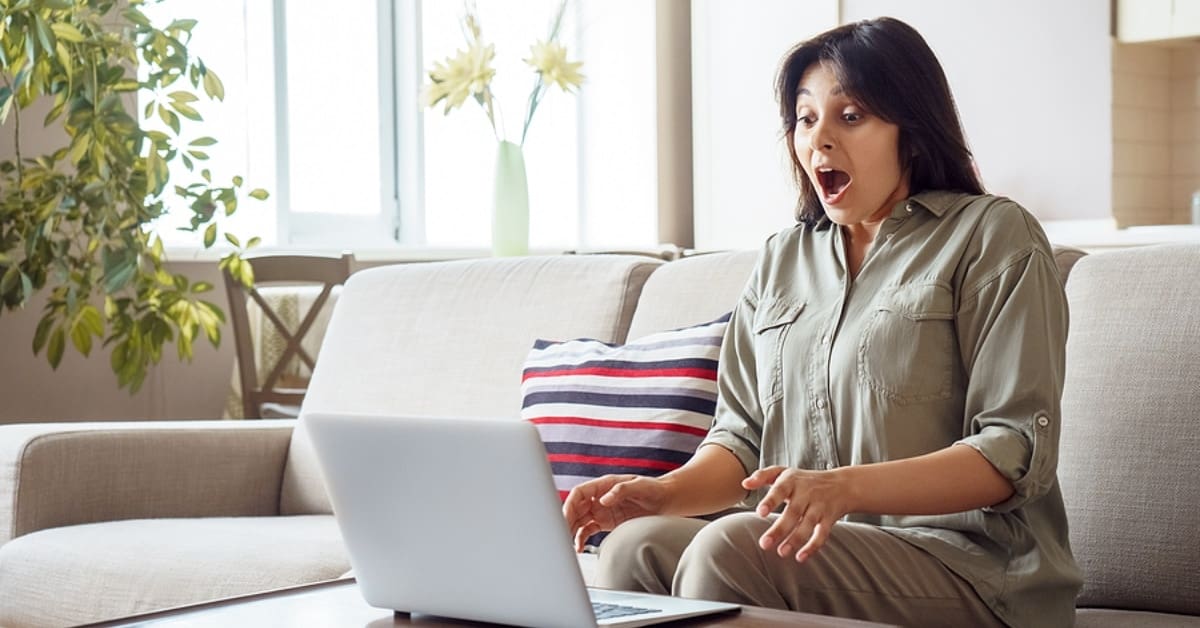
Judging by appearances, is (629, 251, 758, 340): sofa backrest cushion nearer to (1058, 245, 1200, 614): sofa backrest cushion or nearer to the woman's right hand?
(1058, 245, 1200, 614): sofa backrest cushion

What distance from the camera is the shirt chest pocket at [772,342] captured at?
1711 millimetres

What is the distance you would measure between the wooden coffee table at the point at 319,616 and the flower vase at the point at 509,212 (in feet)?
8.93

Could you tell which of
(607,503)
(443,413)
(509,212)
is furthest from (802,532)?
(509,212)

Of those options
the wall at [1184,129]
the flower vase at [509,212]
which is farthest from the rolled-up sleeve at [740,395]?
the wall at [1184,129]

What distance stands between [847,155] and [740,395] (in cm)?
32

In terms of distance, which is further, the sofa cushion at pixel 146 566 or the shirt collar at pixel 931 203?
the sofa cushion at pixel 146 566

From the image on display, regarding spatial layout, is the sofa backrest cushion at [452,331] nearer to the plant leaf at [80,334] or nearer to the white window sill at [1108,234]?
the plant leaf at [80,334]

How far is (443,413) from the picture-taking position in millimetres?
2535

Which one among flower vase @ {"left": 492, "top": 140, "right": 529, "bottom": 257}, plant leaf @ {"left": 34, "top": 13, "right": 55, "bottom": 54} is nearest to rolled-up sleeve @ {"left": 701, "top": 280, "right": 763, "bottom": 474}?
plant leaf @ {"left": 34, "top": 13, "right": 55, "bottom": 54}

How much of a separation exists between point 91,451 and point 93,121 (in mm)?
1006

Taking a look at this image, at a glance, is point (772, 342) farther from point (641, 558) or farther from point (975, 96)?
point (975, 96)

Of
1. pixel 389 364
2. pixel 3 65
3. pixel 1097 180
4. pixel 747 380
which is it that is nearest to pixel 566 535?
pixel 747 380

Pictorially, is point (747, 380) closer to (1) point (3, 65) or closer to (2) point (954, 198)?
(2) point (954, 198)

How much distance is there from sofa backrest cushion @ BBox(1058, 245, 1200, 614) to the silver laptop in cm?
67
